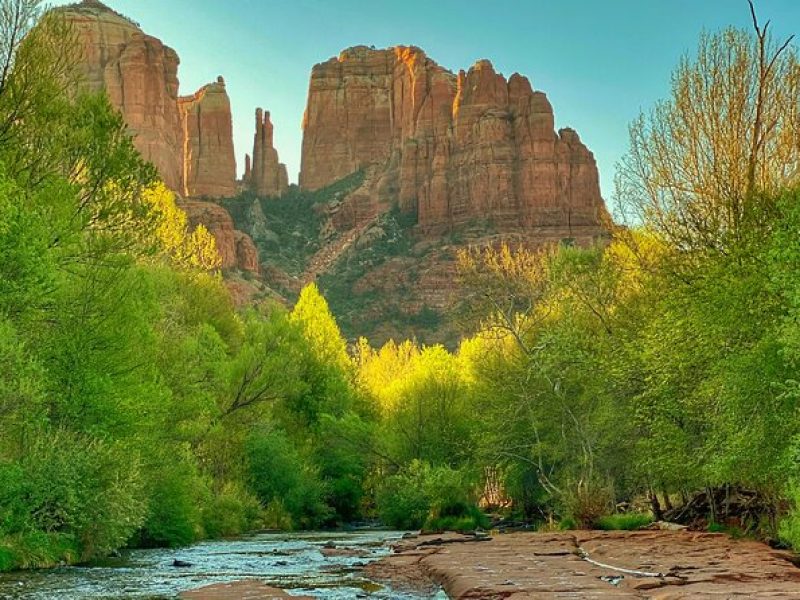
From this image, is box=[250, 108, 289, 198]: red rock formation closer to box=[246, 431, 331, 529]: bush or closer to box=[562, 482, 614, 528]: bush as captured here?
box=[246, 431, 331, 529]: bush

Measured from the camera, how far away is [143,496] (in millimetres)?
26656

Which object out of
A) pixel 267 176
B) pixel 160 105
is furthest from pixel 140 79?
pixel 267 176

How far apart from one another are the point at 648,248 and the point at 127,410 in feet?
55.7

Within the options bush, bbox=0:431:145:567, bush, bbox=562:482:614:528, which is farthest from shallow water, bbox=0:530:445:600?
bush, bbox=562:482:614:528

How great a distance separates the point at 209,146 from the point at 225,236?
208 feet

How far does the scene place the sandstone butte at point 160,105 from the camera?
154625mm

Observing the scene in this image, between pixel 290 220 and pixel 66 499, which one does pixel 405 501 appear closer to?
pixel 66 499

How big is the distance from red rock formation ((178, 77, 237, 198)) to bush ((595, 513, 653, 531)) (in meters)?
147

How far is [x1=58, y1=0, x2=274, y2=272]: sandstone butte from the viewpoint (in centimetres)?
15462

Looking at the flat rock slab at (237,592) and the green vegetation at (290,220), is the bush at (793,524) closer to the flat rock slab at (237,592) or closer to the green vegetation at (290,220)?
the flat rock slab at (237,592)

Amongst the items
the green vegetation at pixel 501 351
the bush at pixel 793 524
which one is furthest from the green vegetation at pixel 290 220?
the bush at pixel 793 524

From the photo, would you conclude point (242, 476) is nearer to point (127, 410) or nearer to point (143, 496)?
point (143, 496)

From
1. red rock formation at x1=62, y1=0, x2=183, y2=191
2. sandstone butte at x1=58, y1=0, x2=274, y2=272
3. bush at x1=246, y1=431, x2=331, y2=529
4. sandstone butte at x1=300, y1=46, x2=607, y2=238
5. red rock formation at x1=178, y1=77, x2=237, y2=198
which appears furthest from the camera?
red rock formation at x1=178, y1=77, x2=237, y2=198

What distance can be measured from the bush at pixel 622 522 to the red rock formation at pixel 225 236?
298 ft
